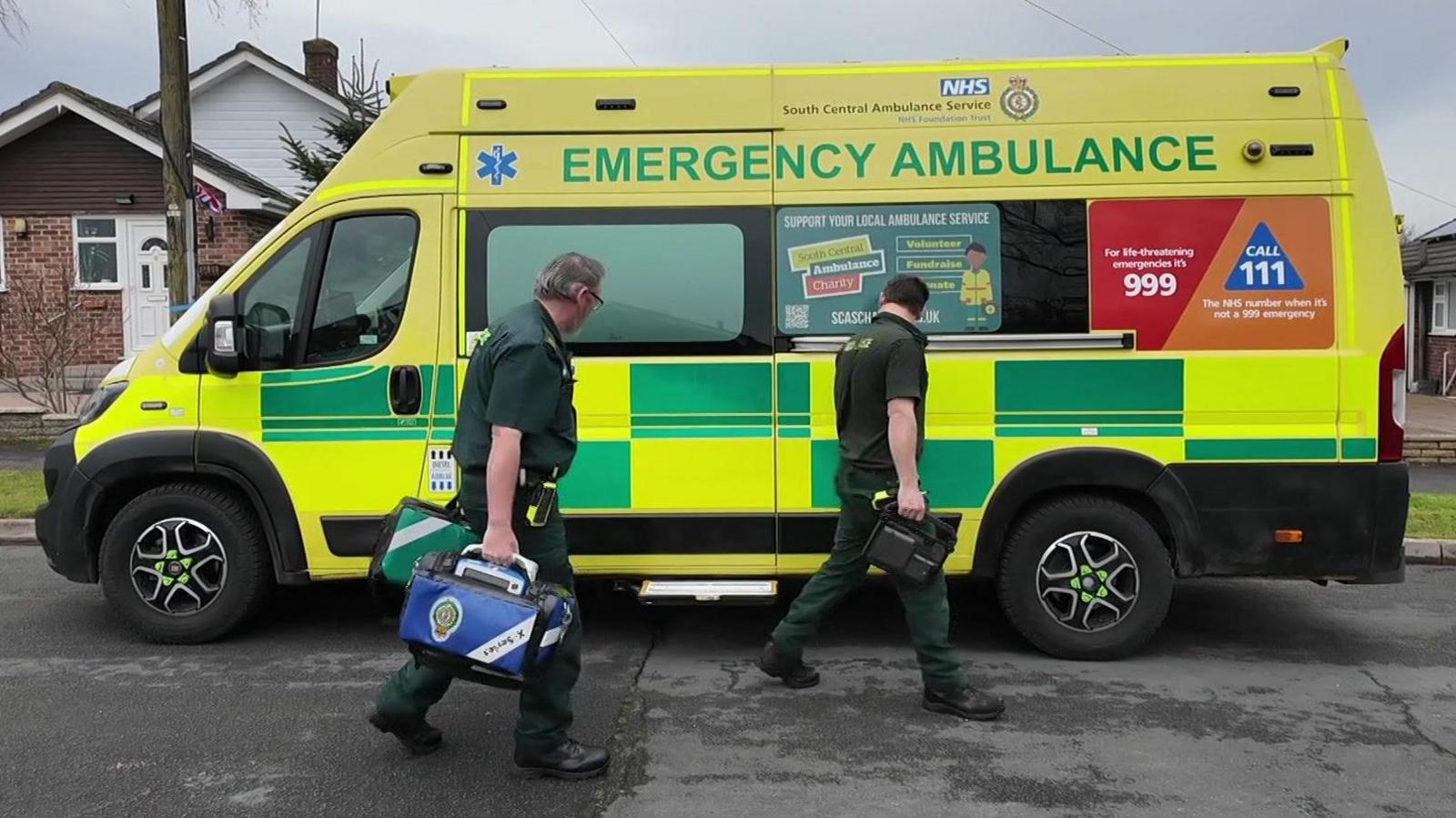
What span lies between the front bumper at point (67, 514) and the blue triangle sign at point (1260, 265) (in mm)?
5098

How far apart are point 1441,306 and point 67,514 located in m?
20.2

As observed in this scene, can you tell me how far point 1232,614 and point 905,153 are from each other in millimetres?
3004

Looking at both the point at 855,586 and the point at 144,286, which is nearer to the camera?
the point at 855,586

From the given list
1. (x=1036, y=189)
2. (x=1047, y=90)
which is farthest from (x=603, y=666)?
(x=1047, y=90)

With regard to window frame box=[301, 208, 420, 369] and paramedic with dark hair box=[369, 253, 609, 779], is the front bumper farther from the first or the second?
paramedic with dark hair box=[369, 253, 609, 779]

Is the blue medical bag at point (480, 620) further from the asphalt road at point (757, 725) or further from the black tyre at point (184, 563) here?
the black tyre at point (184, 563)

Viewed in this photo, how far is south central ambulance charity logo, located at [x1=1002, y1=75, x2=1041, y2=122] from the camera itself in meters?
4.75

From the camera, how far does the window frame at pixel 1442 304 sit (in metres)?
18.0

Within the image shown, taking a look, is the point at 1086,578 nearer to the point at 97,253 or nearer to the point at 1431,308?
the point at 97,253

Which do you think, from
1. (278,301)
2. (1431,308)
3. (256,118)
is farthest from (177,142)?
(1431,308)

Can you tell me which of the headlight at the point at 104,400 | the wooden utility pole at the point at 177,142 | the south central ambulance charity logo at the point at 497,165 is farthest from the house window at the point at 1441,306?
the headlight at the point at 104,400

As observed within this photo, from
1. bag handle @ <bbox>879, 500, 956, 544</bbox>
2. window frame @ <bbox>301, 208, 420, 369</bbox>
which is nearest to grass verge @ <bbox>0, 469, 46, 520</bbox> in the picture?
window frame @ <bbox>301, 208, 420, 369</bbox>

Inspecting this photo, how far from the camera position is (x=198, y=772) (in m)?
3.65

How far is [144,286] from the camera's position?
1641 cm
